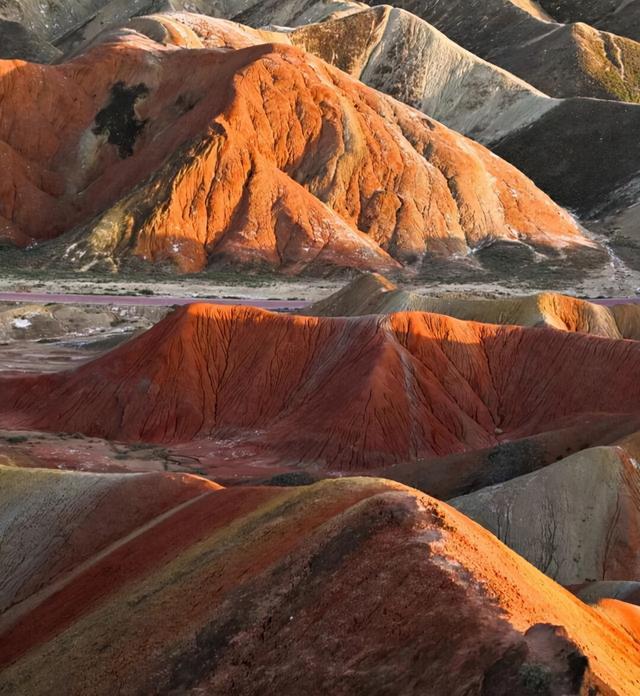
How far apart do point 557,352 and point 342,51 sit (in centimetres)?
8345

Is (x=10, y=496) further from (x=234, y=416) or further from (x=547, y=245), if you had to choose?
(x=547, y=245)

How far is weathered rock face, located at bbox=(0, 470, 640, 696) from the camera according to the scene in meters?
9.86

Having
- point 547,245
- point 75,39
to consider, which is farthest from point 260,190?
point 75,39

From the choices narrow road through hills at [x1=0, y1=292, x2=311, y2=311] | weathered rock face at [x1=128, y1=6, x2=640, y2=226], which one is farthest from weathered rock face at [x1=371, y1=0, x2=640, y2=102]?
narrow road through hills at [x1=0, y1=292, x2=311, y2=311]

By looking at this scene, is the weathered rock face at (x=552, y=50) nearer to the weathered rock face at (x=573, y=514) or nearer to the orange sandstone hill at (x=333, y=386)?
the orange sandstone hill at (x=333, y=386)

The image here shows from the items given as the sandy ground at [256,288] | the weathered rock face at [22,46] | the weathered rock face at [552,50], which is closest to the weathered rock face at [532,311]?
the sandy ground at [256,288]

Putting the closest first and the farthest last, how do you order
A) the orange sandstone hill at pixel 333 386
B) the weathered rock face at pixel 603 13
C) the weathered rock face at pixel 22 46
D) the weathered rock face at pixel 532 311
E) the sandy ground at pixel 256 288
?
the orange sandstone hill at pixel 333 386 → the weathered rock face at pixel 532 311 → the sandy ground at pixel 256 288 → the weathered rock face at pixel 22 46 → the weathered rock face at pixel 603 13

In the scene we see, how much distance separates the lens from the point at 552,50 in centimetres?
12062

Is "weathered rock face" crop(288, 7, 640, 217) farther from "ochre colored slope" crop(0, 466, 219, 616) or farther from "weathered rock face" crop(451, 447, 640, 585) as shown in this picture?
"ochre colored slope" crop(0, 466, 219, 616)

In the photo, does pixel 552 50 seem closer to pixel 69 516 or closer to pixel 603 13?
pixel 603 13

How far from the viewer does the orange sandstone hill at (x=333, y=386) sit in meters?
32.0

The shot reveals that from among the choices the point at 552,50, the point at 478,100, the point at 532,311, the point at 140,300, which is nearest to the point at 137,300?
the point at 140,300

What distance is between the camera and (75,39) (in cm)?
13512

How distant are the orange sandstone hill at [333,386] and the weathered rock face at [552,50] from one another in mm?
86723
